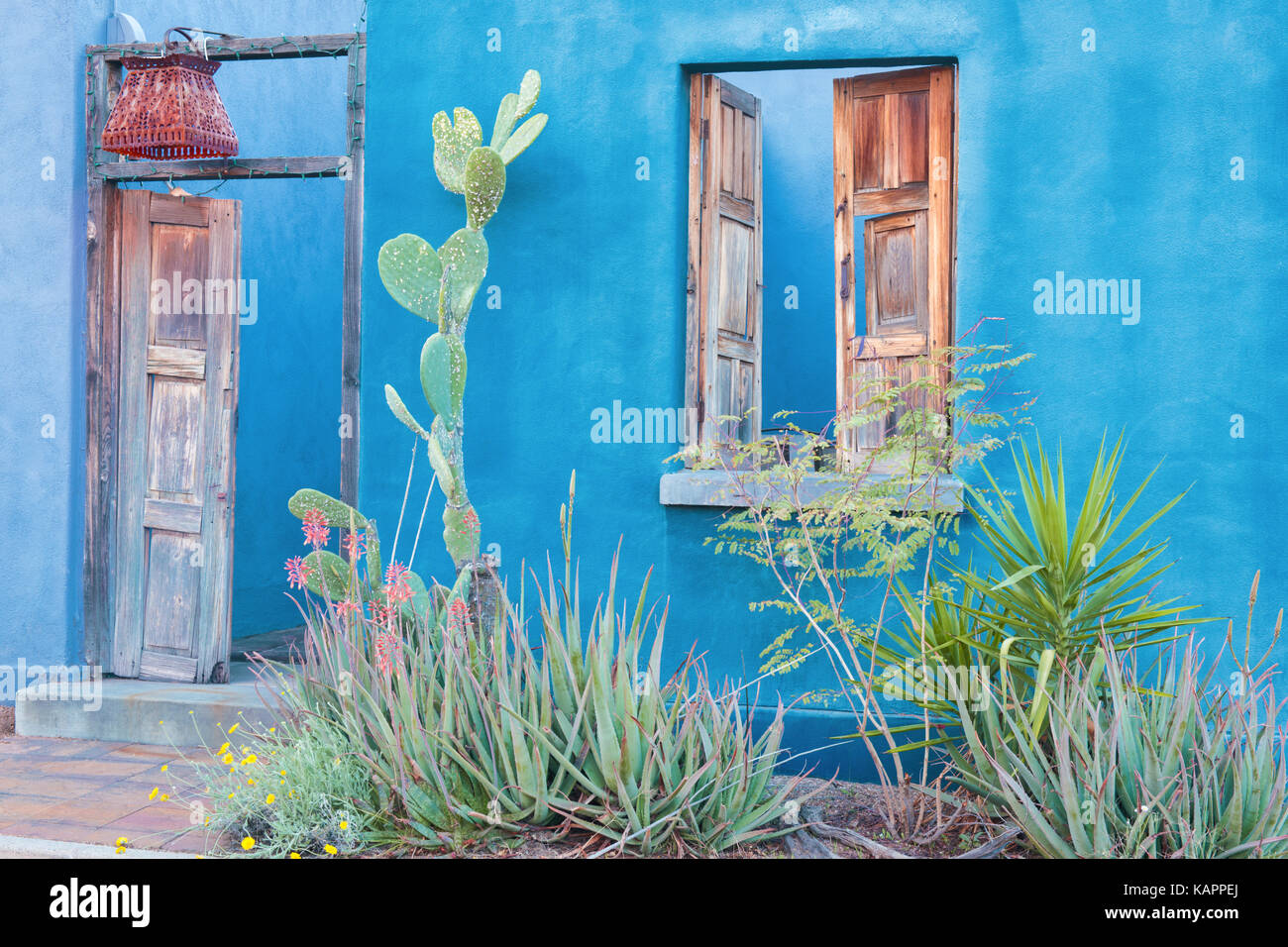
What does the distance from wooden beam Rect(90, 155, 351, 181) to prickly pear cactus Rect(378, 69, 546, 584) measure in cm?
103

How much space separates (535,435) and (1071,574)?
246 cm

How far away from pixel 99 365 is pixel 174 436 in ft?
1.62

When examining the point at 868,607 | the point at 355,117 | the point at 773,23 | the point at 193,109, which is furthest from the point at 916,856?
the point at 193,109

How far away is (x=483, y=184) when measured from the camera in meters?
4.46

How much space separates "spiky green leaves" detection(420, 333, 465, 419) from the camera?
13.8 feet

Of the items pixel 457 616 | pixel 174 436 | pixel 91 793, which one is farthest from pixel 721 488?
pixel 174 436

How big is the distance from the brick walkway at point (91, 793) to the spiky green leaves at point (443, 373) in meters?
1.66

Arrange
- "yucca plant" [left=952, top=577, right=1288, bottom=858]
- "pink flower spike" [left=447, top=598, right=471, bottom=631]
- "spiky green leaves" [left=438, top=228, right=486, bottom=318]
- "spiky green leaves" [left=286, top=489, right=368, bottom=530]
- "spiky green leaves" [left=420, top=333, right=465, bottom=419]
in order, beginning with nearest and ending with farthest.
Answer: "yucca plant" [left=952, top=577, right=1288, bottom=858]
"pink flower spike" [left=447, top=598, right=471, bottom=631]
"spiky green leaves" [left=420, top=333, right=465, bottom=419]
"spiky green leaves" [left=286, top=489, right=368, bottom=530]
"spiky green leaves" [left=438, top=228, right=486, bottom=318]

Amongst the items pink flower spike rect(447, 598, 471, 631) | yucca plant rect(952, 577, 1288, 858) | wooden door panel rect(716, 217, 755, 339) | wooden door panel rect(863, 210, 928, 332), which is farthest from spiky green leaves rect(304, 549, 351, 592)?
wooden door panel rect(863, 210, 928, 332)

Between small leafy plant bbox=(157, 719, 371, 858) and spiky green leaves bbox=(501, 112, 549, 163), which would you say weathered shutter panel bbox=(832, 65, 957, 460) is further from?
small leafy plant bbox=(157, 719, 371, 858)

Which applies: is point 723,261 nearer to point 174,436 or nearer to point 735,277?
point 735,277

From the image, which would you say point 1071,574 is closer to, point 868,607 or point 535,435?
Result: point 868,607

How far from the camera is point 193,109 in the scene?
516 centimetres

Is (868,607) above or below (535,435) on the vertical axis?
below
